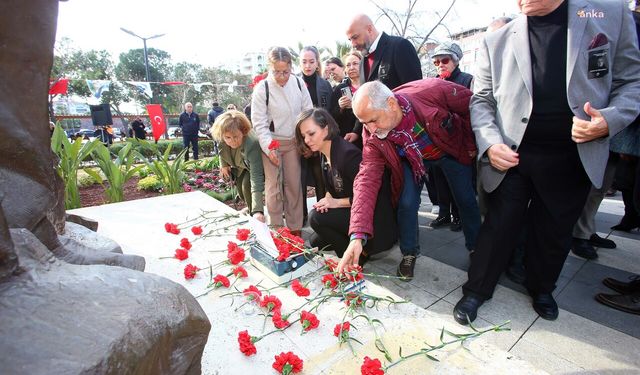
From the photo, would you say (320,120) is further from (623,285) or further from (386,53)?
(623,285)

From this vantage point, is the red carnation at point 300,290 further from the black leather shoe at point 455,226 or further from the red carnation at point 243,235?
the black leather shoe at point 455,226

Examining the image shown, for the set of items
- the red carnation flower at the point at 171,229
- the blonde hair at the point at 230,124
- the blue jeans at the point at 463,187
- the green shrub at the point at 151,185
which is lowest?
the green shrub at the point at 151,185

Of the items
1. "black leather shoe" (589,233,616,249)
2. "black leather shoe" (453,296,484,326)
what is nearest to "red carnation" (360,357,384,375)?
"black leather shoe" (453,296,484,326)

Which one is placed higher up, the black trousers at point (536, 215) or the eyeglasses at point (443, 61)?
the eyeglasses at point (443, 61)

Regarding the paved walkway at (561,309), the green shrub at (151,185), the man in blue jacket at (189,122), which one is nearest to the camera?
the paved walkway at (561,309)

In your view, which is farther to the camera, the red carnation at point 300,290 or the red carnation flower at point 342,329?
the red carnation at point 300,290

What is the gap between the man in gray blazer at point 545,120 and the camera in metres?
1.58

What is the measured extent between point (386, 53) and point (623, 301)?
2.30 metres

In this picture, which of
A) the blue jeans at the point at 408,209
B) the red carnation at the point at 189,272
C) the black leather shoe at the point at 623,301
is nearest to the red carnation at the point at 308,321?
the red carnation at the point at 189,272

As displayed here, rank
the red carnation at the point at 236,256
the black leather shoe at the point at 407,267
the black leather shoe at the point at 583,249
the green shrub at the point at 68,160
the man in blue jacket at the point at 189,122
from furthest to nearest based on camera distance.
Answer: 1. the man in blue jacket at the point at 189,122
2. the green shrub at the point at 68,160
3. the black leather shoe at the point at 583,249
4. the black leather shoe at the point at 407,267
5. the red carnation at the point at 236,256

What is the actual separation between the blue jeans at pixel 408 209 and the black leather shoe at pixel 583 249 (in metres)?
1.43

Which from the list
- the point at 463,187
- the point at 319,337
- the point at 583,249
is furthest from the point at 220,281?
the point at 583,249

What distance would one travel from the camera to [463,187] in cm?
241

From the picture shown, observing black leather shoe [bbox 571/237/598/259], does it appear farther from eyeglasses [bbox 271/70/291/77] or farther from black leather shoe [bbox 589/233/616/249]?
eyeglasses [bbox 271/70/291/77]
